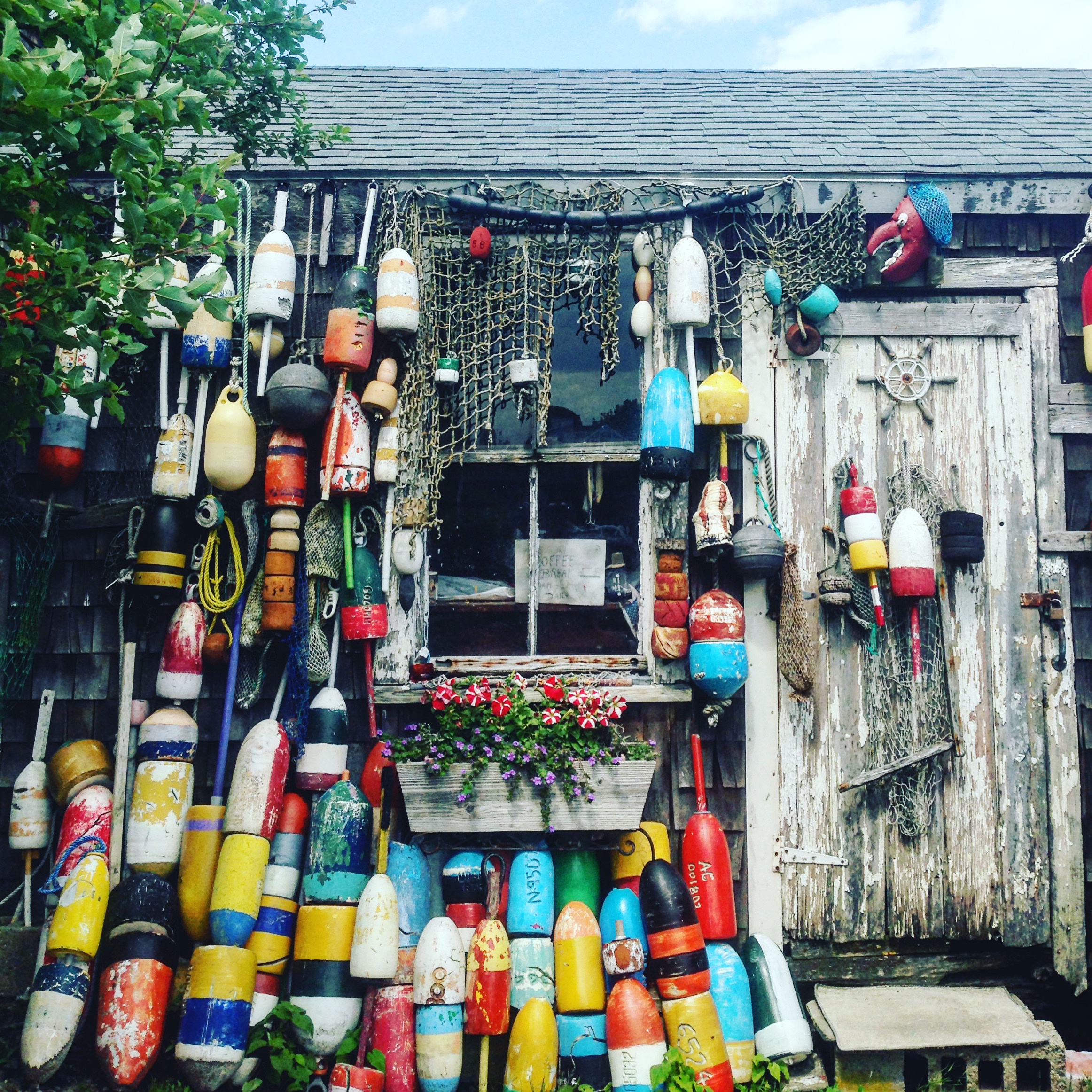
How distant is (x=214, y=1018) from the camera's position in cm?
329

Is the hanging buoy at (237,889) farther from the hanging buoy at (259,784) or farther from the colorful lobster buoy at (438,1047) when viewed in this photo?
the colorful lobster buoy at (438,1047)

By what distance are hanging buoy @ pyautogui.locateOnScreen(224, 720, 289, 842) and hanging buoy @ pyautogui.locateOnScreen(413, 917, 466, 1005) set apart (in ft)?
2.46

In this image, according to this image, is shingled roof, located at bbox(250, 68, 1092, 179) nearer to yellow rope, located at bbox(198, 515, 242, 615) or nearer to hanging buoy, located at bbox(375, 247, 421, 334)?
hanging buoy, located at bbox(375, 247, 421, 334)

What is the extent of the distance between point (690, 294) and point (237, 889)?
9.68ft

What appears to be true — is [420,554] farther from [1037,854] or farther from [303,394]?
[1037,854]

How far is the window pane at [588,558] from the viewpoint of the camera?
4.09 metres

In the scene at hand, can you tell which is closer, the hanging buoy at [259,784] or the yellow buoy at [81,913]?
the yellow buoy at [81,913]

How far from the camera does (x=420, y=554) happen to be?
399 cm

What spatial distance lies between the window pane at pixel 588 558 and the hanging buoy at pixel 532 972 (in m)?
1.18

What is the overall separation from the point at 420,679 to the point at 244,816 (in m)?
0.86

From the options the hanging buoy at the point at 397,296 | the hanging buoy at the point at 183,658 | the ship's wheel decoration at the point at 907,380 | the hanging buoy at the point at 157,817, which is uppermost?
the hanging buoy at the point at 397,296

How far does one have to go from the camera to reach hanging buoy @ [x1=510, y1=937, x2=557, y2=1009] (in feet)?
11.3

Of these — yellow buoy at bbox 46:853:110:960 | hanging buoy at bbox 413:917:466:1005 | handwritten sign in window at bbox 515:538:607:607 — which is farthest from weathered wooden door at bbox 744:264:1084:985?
yellow buoy at bbox 46:853:110:960

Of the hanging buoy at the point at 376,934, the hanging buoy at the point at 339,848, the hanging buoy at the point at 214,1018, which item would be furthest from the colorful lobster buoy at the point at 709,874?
the hanging buoy at the point at 214,1018
